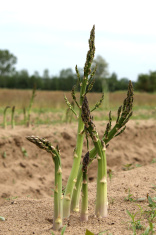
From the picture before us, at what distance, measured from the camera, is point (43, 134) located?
629 centimetres

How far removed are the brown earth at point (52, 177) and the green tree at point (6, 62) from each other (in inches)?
2767

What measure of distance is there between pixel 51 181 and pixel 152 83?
5069 centimetres

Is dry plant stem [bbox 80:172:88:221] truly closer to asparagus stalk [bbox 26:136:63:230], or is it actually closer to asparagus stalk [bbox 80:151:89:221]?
asparagus stalk [bbox 80:151:89:221]

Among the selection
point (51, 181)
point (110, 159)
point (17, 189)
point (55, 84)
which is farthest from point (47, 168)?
point (55, 84)

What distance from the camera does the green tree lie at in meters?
75.4

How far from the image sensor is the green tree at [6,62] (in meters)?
75.4

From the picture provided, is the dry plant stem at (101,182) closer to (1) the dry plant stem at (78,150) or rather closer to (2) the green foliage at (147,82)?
(1) the dry plant stem at (78,150)

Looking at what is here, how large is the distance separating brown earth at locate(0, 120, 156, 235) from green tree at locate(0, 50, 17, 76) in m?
70.3

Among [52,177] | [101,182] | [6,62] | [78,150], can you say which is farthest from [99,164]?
[6,62]

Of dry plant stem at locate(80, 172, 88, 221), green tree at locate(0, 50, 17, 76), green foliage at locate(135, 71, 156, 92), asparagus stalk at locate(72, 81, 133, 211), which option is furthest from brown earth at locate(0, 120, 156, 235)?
green tree at locate(0, 50, 17, 76)

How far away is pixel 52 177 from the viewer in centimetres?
572

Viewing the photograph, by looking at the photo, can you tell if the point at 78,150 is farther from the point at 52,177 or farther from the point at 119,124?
the point at 52,177

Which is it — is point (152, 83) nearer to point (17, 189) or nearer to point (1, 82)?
point (1, 82)

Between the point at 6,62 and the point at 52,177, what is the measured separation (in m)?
74.7
